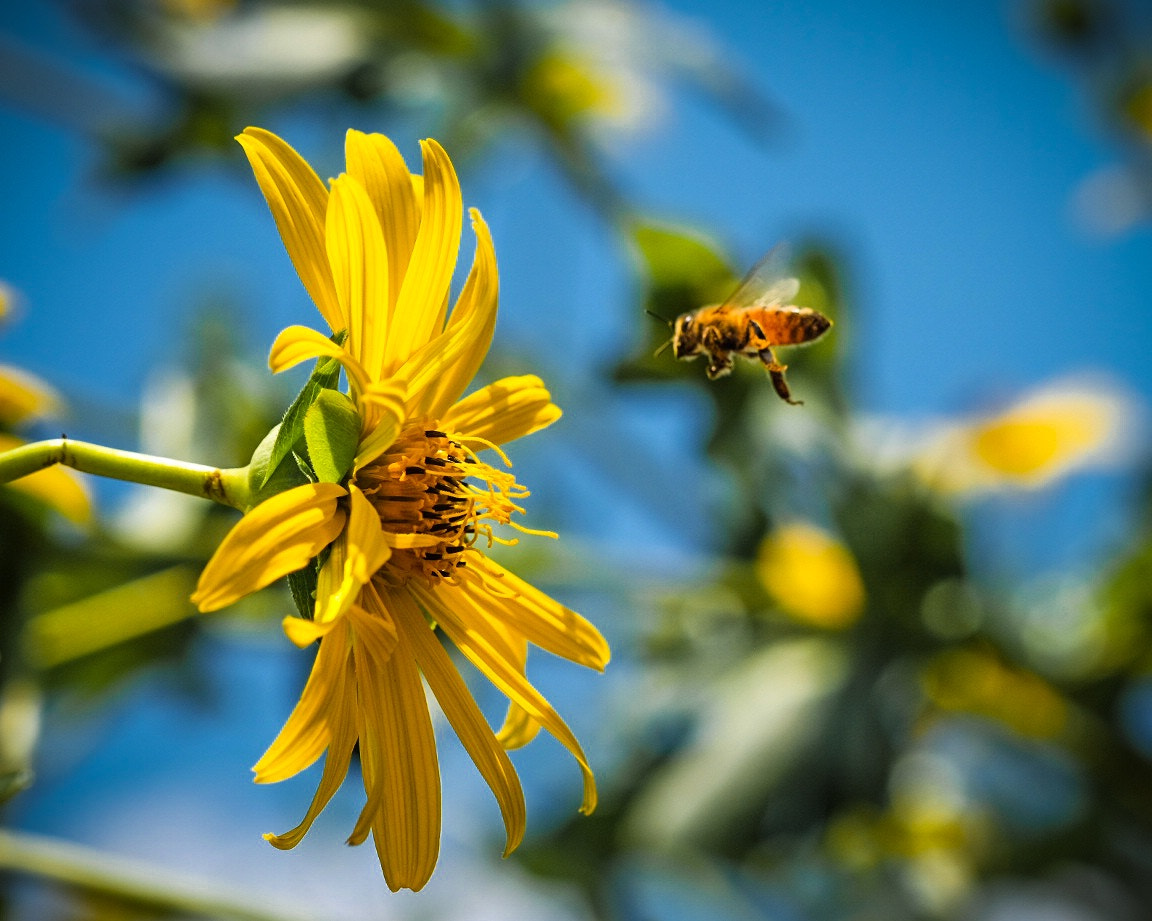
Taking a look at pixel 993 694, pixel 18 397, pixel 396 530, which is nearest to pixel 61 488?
pixel 18 397

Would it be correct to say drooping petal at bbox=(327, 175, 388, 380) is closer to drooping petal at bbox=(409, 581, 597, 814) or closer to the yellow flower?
the yellow flower

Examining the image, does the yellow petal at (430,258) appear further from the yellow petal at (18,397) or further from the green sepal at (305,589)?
the yellow petal at (18,397)

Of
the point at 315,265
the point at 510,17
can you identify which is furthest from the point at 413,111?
the point at 315,265

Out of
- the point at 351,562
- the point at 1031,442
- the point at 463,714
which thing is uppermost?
the point at 1031,442

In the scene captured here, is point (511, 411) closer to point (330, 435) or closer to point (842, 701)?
point (330, 435)

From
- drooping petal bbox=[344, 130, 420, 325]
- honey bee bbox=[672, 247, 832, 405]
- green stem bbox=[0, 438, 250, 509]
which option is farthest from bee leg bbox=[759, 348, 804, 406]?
green stem bbox=[0, 438, 250, 509]

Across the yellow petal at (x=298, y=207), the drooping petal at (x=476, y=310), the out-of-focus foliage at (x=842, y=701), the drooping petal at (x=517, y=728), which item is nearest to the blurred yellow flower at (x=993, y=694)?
the out-of-focus foliage at (x=842, y=701)

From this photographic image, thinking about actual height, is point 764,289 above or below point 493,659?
above
